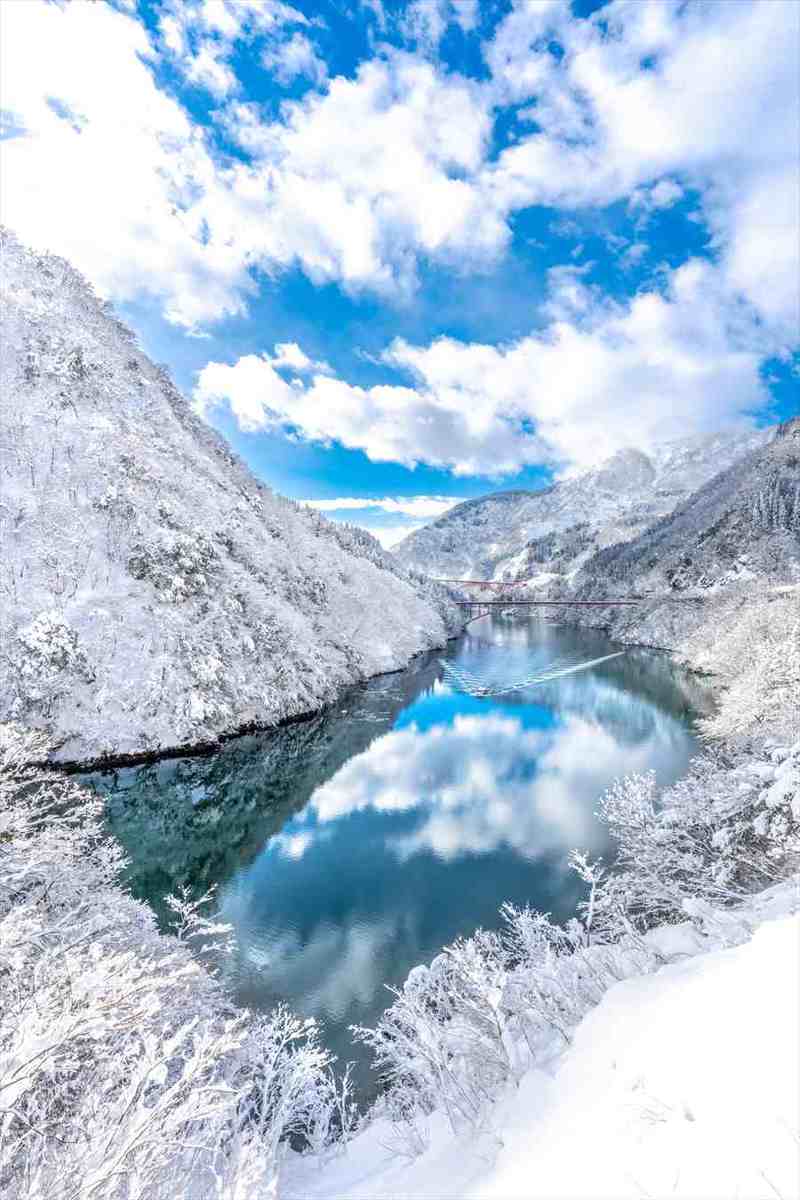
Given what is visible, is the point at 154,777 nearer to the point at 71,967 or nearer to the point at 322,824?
the point at 322,824

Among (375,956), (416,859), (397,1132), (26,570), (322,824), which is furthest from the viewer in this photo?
(26,570)

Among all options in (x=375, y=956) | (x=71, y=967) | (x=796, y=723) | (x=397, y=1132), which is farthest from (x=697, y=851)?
(x=71, y=967)

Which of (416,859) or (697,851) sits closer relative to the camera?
(697,851)

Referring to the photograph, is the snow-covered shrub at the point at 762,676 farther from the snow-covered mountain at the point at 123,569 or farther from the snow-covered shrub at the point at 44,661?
the snow-covered shrub at the point at 44,661

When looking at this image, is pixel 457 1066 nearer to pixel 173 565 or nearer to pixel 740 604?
pixel 173 565

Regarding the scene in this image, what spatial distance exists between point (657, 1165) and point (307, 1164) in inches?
439

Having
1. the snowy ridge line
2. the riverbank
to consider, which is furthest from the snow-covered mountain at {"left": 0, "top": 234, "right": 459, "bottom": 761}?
the riverbank

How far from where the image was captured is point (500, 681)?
286 feet

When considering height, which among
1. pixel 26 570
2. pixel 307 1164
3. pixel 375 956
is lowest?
pixel 375 956

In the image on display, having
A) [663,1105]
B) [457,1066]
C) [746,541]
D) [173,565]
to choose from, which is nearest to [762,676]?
[457,1066]

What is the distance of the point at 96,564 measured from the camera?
58281mm

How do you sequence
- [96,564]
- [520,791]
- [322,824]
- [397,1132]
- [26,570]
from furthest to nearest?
[96,564] < [26,570] < [520,791] < [322,824] < [397,1132]

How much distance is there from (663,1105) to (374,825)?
34852 millimetres

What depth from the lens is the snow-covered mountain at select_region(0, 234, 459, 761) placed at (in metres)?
50.1
